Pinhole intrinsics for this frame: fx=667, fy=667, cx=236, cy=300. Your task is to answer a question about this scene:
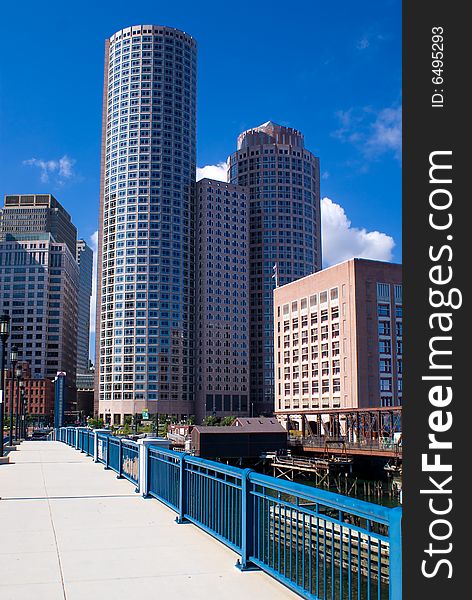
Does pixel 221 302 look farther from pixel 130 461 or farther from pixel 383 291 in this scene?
pixel 130 461

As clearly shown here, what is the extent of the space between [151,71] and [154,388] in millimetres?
90666

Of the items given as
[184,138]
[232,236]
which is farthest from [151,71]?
[232,236]

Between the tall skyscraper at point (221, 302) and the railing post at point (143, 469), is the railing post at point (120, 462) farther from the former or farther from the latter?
the tall skyscraper at point (221, 302)

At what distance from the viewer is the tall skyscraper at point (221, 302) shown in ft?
603

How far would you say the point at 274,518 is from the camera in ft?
27.7

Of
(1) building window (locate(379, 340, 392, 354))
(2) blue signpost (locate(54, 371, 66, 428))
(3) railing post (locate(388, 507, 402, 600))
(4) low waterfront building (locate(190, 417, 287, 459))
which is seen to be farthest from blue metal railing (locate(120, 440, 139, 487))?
(1) building window (locate(379, 340, 392, 354))

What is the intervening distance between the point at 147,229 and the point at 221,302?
29.0 metres

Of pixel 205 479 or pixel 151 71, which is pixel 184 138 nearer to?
pixel 151 71

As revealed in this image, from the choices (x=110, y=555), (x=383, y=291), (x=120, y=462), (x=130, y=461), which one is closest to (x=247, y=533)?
(x=110, y=555)

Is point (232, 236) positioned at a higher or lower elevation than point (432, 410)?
higher

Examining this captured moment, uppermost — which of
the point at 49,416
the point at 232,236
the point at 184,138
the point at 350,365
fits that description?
the point at 184,138

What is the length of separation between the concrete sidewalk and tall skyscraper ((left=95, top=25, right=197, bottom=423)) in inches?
6423

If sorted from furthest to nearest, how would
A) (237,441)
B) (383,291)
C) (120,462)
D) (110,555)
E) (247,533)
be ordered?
(383,291) < (237,441) < (120,462) < (110,555) < (247,533)

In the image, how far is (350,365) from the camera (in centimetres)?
11431
